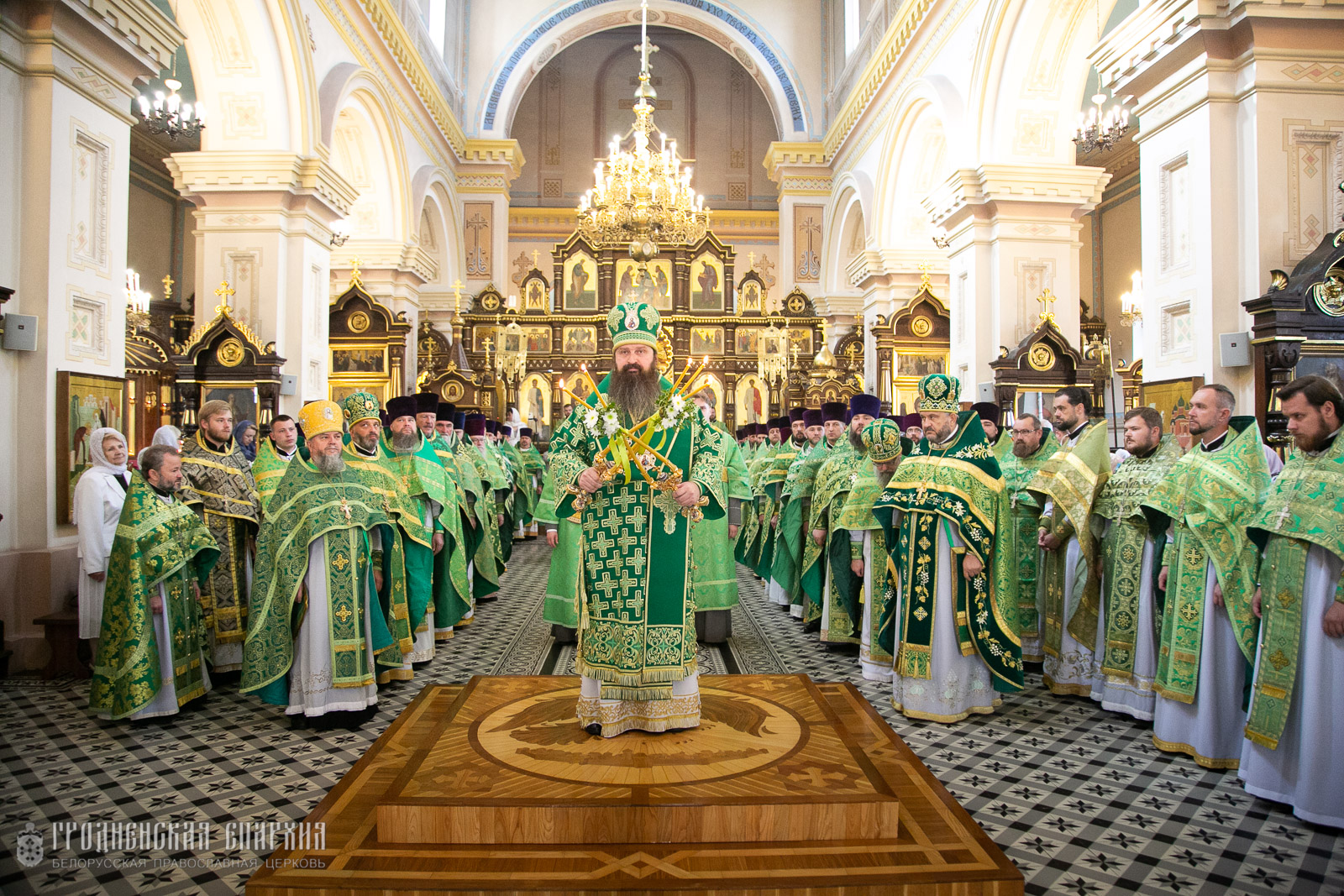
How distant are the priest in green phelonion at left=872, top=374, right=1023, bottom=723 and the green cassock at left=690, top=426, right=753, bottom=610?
5.48ft

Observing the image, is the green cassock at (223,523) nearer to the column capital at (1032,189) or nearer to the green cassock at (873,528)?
the green cassock at (873,528)

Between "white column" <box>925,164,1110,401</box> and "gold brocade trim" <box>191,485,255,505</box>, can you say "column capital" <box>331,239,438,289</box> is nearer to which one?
"white column" <box>925,164,1110,401</box>

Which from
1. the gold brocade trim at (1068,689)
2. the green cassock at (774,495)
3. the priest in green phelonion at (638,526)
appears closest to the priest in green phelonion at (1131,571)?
the gold brocade trim at (1068,689)

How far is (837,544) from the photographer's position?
6.44 metres

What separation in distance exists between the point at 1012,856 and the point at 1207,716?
163cm

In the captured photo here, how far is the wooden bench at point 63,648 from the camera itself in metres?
5.79

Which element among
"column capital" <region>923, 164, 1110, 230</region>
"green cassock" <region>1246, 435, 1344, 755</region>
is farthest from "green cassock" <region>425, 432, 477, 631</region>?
"column capital" <region>923, 164, 1110, 230</region>

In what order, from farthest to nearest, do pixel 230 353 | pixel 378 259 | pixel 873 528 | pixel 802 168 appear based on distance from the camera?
pixel 802 168 < pixel 378 259 < pixel 230 353 < pixel 873 528

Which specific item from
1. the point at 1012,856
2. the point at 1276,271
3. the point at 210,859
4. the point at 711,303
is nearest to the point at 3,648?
the point at 210,859

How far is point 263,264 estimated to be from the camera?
416 inches

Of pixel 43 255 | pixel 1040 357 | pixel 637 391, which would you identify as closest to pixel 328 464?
pixel 637 391

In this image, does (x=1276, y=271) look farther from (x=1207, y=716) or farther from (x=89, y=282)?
(x=89, y=282)

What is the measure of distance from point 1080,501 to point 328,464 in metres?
4.49

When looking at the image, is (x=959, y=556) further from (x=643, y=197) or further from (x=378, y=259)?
(x=378, y=259)
